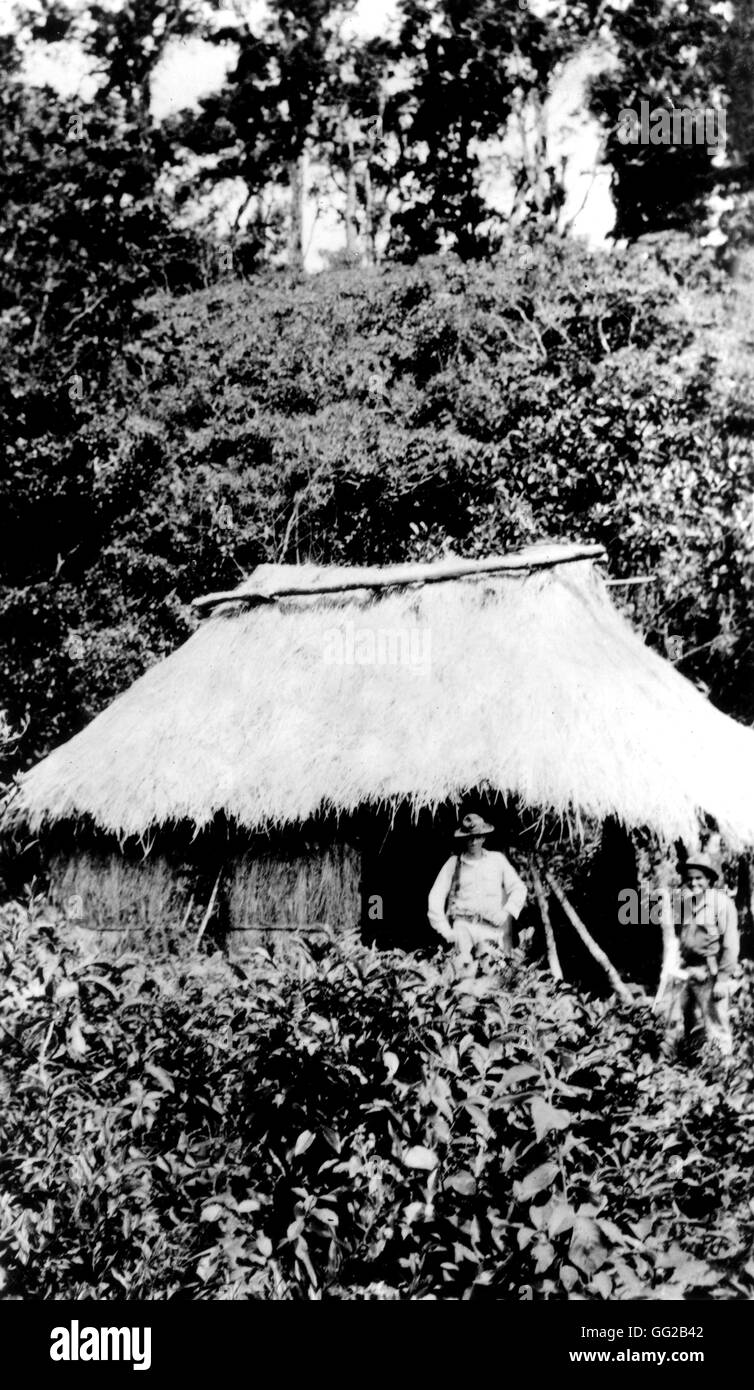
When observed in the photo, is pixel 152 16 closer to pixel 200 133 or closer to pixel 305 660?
pixel 200 133

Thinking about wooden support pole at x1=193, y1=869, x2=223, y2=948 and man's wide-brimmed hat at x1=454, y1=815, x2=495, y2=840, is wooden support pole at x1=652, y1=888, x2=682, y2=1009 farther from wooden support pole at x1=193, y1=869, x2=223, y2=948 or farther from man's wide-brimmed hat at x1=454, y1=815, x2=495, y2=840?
wooden support pole at x1=193, y1=869, x2=223, y2=948

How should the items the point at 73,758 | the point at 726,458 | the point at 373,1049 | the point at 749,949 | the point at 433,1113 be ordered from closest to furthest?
the point at 433,1113 → the point at 373,1049 → the point at 73,758 → the point at 749,949 → the point at 726,458

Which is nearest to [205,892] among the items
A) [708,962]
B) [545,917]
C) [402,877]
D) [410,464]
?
[402,877]

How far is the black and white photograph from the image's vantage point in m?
3.28

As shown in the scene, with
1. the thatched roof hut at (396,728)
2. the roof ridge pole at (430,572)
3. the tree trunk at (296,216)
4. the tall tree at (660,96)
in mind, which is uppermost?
the tree trunk at (296,216)

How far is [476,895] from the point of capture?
642cm

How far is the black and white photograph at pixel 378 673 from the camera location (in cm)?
328


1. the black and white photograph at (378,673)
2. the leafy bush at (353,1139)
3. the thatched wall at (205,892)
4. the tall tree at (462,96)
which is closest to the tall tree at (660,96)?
the black and white photograph at (378,673)

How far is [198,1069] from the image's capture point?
362 cm

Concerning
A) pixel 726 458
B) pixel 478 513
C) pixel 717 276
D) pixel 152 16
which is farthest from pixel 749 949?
pixel 152 16

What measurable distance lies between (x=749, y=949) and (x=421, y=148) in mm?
14204

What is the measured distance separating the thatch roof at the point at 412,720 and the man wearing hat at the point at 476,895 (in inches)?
20.6

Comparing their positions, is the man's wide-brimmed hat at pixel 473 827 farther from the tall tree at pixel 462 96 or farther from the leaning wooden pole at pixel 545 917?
the tall tree at pixel 462 96

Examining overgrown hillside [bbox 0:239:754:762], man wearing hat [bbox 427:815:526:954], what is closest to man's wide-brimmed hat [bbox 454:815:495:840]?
man wearing hat [bbox 427:815:526:954]
